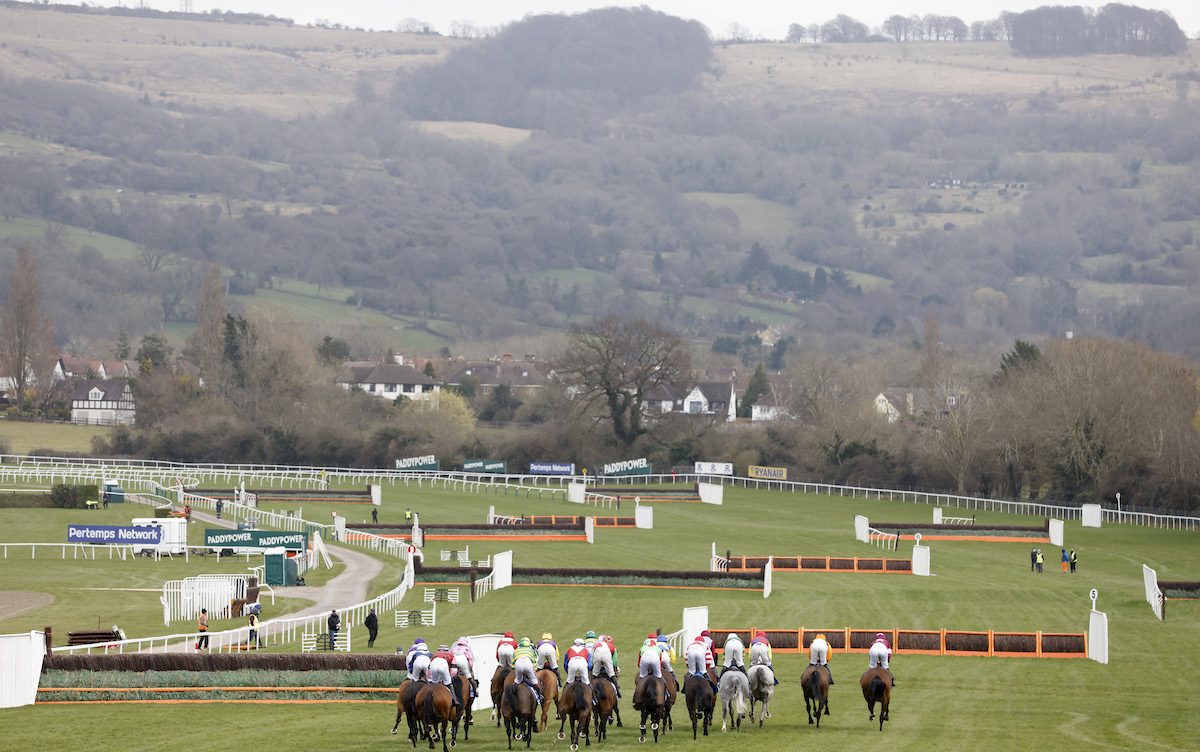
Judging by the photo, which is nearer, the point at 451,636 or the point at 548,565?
the point at 451,636

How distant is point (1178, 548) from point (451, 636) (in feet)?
122

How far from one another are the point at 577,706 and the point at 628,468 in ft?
216

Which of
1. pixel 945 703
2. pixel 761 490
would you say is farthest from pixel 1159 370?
pixel 945 703

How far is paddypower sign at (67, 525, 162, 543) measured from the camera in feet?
149

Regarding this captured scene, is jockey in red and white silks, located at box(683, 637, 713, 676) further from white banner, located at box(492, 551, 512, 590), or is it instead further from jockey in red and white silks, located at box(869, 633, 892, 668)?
white banner, located at box(492, 551, 512, 590)

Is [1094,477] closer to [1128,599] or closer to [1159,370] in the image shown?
[1159,370]

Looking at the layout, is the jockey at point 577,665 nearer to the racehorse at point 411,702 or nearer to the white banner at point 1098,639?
the racehorse at point 411,702

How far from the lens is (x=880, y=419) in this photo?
10325 cm

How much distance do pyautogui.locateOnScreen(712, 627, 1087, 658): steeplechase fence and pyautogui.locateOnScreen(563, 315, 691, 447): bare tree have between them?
62.9 meters

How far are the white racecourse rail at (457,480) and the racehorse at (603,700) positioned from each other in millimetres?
49577

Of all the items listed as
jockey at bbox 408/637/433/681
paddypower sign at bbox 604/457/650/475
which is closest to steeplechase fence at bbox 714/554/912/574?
jockey at bbox 408/637/433/681

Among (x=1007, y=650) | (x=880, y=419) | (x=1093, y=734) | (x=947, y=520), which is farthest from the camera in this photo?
(x=880, y=419)

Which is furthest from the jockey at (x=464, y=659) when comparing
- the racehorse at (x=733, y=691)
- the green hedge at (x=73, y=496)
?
the green hedge at (x=73, y=496)

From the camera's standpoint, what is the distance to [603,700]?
2064 cm
